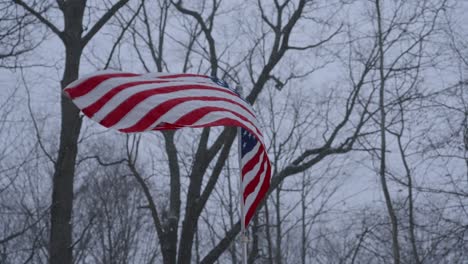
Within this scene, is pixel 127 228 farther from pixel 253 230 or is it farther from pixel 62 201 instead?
pixel 62 201

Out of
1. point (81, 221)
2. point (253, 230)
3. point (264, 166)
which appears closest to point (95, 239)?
point (81, 221)

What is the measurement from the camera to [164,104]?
17.3ft

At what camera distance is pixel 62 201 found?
837cm

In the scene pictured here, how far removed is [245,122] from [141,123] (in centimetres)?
120

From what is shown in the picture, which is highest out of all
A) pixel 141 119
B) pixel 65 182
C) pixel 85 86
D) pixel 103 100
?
pixel 65 182

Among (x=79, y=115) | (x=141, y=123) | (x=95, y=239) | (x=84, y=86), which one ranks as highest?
(x=95, y=239)

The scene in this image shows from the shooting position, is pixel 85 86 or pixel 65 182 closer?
pixel 85 86

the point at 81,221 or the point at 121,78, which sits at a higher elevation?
the point at 81,221

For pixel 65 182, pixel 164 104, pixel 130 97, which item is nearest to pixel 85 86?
pixel 130 97

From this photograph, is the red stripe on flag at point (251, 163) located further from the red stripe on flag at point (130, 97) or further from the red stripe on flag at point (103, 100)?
the red stripe on flag at point (103, 100)

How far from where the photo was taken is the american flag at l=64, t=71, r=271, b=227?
5094mm

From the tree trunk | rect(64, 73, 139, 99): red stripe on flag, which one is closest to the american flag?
rect(64, 73, 139, 99): red stripe on flag

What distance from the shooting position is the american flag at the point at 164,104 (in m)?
5.09

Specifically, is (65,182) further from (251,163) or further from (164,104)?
(164,104)
